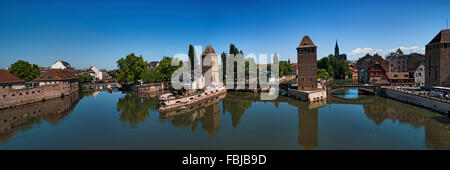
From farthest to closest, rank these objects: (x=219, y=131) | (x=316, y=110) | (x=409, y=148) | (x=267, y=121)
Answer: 1. (x=316, y=110)
2. (x=267, y=121)
3. (x=219, y=131)
4. (x=409, y=148)

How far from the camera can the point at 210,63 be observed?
189 feet

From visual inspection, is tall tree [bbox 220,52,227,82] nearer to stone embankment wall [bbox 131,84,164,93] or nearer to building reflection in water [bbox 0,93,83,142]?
stone embankment wall [bbox 131,84,164,93]

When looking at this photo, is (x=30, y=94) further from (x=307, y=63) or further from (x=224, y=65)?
(x=307, y=63)

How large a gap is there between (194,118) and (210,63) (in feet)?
111

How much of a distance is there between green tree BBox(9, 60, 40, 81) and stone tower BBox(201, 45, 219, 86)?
37.8 metres

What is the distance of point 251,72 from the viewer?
65.4 m

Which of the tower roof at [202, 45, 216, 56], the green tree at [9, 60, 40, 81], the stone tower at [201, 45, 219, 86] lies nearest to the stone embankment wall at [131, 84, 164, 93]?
the stone tower at [201, 45, 219, 86]

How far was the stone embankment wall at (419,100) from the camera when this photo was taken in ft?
78.1

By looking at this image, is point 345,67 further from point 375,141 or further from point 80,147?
point 80,147

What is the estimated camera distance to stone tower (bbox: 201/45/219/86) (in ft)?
189

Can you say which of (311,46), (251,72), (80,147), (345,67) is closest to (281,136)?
(80,147)

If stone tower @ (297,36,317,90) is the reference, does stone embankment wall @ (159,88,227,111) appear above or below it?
below

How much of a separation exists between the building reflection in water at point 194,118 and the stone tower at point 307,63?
17843 millimetres

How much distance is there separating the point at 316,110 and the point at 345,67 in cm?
6428
